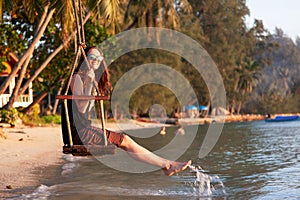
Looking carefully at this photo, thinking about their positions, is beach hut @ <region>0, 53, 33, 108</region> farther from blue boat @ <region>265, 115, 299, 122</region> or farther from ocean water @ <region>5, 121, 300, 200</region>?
blue boat @ <region>265, 115, 299, 122</region>

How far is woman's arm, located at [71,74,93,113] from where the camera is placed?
722 cm

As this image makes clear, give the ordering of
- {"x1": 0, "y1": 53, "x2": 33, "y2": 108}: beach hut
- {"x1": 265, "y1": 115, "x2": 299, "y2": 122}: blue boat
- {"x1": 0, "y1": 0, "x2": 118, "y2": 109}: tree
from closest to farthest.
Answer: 1. {"x1": 0, "y1": 0, "x2": 118, "y2": 109}: tree
2. {"x1": 0, "y1": 53, "x2": 33, "y2": 108}: beach hut
3. {"x1": 265, "y1": 115, "x2": 299, "y2": 122}: blue boat

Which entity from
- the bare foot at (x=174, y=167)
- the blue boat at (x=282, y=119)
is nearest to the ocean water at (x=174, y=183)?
A: the bare foot at (x=174, y=167)

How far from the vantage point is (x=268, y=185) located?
438 inches

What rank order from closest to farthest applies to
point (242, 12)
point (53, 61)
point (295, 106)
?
1. point (53, 61)
2. point (242, 12)
3. point (295, 106)

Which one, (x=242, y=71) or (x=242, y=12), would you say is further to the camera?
(x=242, y=71)

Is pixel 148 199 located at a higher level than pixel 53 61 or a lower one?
lower

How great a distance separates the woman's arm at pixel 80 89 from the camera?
7.22 meters

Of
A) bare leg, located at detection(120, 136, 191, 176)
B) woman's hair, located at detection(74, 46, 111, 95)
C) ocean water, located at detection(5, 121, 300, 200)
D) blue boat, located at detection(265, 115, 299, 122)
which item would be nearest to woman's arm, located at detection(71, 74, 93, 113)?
woman's hair, located at detection(74, 46, 111, 95)

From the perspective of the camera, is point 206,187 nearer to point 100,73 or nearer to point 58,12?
point 100,73

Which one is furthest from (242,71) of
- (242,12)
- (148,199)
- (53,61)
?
(148,199)

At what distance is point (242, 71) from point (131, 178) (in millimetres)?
58743

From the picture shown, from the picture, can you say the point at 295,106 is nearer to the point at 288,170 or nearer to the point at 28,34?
the point at 28,34

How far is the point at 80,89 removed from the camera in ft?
23.7
